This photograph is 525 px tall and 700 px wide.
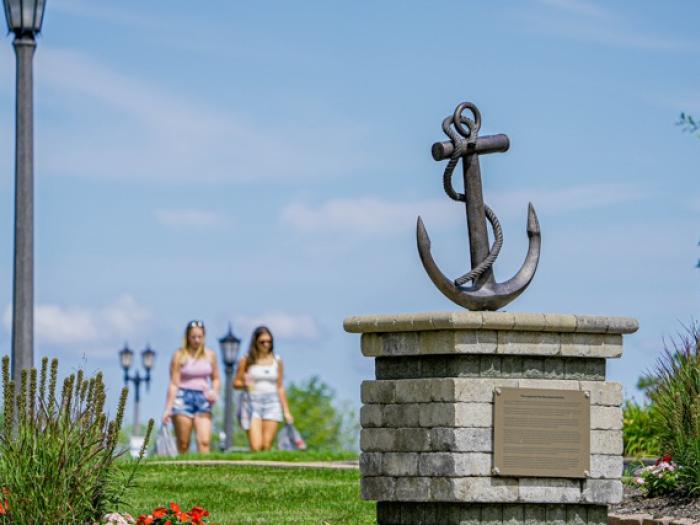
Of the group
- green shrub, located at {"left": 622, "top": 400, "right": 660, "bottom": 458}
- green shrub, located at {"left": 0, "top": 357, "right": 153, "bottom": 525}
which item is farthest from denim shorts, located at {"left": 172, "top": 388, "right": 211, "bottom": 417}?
green shrub, located at {"left": 0, "top": 357, "right": 153, "bottom": 525}

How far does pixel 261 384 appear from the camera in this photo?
20.9 m

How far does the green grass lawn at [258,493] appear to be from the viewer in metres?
13.5

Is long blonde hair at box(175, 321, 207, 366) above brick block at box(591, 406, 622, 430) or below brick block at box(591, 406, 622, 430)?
above

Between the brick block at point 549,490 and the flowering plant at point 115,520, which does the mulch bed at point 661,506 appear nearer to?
the brick block at point 549,490

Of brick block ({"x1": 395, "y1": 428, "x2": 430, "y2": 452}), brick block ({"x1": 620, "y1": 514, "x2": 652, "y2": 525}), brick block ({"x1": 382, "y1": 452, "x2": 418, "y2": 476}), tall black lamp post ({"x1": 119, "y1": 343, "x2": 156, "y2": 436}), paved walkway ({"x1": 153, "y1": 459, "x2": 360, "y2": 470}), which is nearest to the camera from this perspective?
brick block ({"x1": 395, "y1": 428, "x2": 430, "y2": 452})

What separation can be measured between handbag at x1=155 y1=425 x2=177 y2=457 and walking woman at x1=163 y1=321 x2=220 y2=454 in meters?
0.78

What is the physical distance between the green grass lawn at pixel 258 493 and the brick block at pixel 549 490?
259 centimetres

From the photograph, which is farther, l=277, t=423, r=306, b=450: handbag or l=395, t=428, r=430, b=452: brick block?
l=277, t=423, r=306, b=450: handbag

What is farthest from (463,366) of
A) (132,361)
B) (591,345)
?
(132,361)

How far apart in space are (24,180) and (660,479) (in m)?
6.78

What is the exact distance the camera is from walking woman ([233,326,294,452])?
823 inches

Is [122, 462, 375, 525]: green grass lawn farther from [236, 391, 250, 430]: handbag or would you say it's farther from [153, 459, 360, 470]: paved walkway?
[236, 391, 250, 430]: handbag

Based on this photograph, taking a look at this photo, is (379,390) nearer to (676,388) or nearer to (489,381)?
(489,381)

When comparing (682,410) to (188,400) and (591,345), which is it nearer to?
(591,345)
